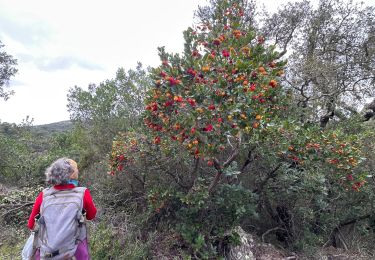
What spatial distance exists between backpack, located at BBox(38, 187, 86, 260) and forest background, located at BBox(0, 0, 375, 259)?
58.1 inches

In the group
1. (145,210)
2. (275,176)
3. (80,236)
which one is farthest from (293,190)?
(80,236)

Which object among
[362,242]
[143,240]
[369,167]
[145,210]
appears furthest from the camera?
[362,242]

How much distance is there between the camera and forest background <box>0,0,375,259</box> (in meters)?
3.47

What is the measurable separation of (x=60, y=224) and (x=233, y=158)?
2.43 metres

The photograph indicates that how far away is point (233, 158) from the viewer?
4.07 meters

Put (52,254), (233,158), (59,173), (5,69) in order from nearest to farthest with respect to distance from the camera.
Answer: (52,254) → (59,173) → (233,158) → (5,69)

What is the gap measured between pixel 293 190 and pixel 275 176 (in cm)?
41

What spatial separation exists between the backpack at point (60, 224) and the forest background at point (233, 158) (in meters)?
1.48

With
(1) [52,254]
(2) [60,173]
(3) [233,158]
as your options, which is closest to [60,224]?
(1) [52,254]

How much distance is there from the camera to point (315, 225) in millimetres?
5887

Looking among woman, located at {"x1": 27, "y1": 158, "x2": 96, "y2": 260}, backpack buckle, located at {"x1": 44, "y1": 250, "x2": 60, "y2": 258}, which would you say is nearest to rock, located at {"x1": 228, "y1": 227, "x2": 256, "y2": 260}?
woman, located at {"x1": 27, "y1": 158, "x2": 96, "y2": 260}

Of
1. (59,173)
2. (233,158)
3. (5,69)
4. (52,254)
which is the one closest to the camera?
(52,254)

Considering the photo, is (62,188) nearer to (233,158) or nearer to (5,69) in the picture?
(233,158)

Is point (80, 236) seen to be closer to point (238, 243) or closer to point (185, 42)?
point (238, 243)
